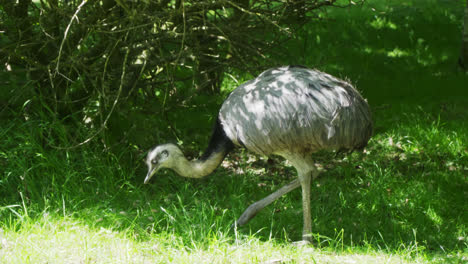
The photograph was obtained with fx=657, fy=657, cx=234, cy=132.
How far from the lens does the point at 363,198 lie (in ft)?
20.1

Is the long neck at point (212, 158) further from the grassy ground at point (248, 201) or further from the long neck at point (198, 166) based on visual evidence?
the grassy ground at point (248, 201)

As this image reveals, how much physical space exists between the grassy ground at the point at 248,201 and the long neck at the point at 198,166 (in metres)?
0.28

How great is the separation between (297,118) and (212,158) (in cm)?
92

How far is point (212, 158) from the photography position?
5547 millimetres

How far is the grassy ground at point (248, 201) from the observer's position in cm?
464

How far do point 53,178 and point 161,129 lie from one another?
179 centimetres

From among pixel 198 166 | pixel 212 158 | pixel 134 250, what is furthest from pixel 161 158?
pixel 134 250

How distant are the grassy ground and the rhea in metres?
0.51

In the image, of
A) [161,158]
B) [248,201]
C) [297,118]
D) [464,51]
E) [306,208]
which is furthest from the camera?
[464,51]

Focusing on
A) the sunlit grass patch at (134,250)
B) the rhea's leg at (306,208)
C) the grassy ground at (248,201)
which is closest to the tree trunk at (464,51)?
the grassy ground at (248,201)

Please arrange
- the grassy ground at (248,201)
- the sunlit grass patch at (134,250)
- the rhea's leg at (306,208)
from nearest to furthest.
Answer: the sunlit grass patch at (134,250) < the grassy ground at (248,201) < the rhea's leg at (306,208)

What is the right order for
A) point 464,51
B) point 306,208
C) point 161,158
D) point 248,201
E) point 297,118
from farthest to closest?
point 464,51 → point 248,201 → point 161,158 → point 306,208 → point 297,118

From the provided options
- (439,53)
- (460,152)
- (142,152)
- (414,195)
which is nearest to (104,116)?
(142,152)

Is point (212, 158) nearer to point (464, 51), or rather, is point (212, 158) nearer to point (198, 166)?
point (198, 166)
